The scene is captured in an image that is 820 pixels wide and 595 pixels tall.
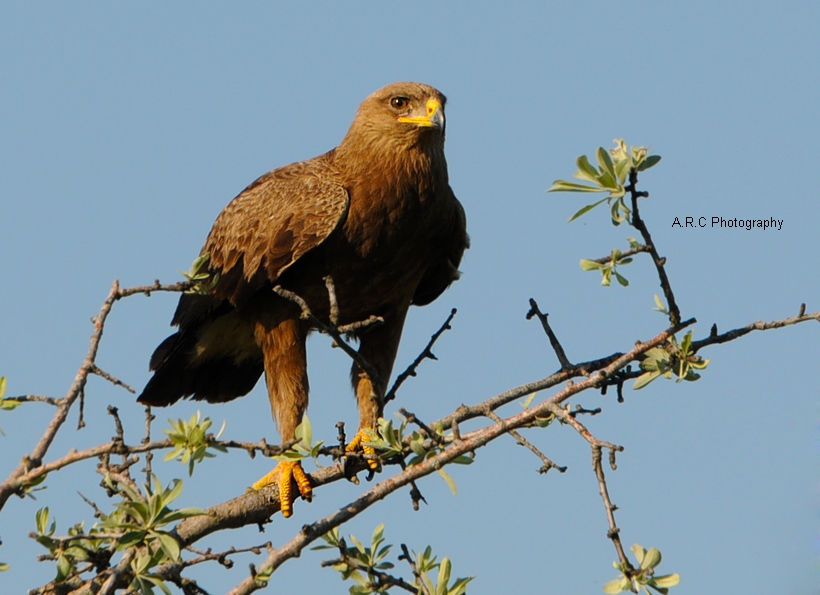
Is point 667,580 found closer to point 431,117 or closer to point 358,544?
point 358,544

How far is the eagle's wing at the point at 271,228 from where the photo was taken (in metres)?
5.91

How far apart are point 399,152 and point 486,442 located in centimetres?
291

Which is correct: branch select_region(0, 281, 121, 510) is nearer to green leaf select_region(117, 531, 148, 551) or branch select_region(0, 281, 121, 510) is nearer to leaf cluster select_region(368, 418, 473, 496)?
green leaf select_region(117, 531, 148, 551)

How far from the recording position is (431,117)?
249 inches

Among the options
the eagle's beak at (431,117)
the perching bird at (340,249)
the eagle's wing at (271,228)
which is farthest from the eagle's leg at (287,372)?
the eagle's beak at (431,117)

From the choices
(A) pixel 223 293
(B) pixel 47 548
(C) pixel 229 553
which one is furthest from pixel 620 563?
(A) pixel 223 293

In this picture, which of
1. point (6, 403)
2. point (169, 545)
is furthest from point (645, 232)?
point (6, 403)

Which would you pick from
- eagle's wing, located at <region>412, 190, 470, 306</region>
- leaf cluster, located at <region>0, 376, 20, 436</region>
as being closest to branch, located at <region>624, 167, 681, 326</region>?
leaf cluster, located at <region>0, 376, 20, 436</region>

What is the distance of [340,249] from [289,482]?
137 centimetres

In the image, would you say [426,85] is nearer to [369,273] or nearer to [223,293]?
[369,273]

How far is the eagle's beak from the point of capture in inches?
246

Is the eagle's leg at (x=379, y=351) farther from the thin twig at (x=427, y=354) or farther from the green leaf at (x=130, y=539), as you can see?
the green leaf at (x=130, y=539)

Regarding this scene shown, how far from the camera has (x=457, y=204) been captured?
6.49 m

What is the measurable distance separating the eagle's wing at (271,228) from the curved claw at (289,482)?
1.16 metres
